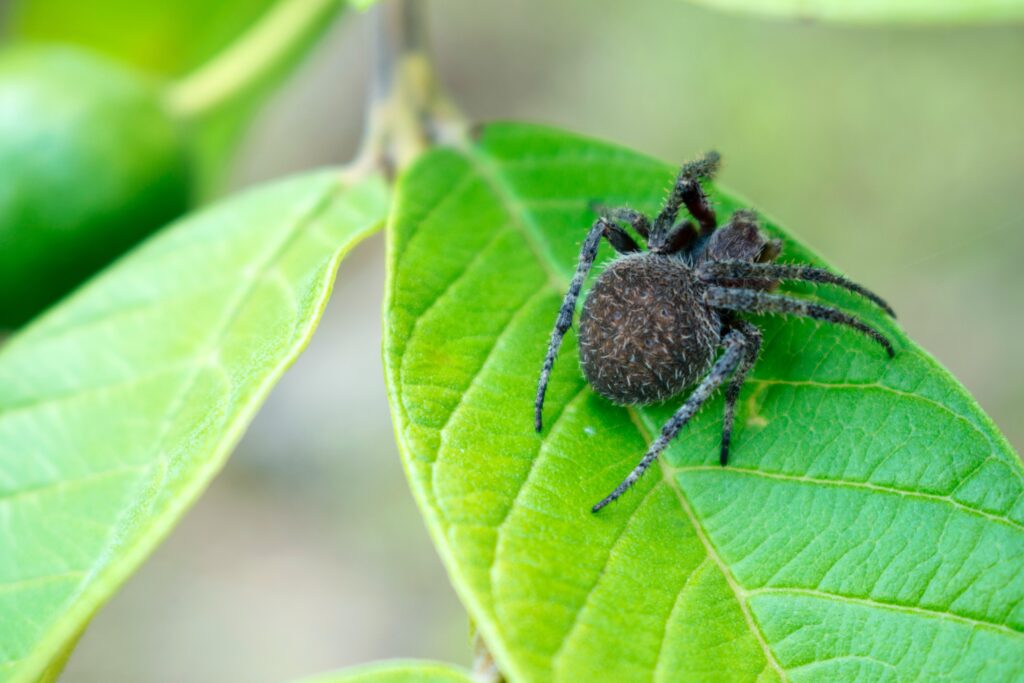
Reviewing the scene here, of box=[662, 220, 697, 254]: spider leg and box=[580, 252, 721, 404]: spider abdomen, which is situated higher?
box=[662, 220, 697, 254]: spider leg

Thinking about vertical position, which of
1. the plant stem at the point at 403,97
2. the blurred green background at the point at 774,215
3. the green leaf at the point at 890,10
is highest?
the green leaf at the point at 890,10

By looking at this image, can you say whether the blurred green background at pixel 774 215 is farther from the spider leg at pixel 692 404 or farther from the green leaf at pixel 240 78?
the spider leg at pixel 692 404

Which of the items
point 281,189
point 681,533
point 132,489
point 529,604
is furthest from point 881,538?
point 281,189

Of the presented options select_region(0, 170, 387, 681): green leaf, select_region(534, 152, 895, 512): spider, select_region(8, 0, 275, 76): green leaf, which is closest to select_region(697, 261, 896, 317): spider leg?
select_region(534, 152, 895, 512): spider

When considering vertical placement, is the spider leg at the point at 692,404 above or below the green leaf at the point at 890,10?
below

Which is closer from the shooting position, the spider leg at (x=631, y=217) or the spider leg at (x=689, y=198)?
the spider leg at (x=631, y=217)

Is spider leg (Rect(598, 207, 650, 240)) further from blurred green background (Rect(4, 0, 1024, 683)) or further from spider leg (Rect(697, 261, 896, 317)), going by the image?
blurred green background (Rect(4, 0, 1024, 683))

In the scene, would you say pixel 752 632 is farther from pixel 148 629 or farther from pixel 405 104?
pixel 148 629

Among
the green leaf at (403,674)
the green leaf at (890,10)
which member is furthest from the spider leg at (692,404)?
the green leaf at (890,10)

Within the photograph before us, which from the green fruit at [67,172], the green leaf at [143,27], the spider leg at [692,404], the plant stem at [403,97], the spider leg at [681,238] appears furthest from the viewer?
the green leaf at [143,27]
